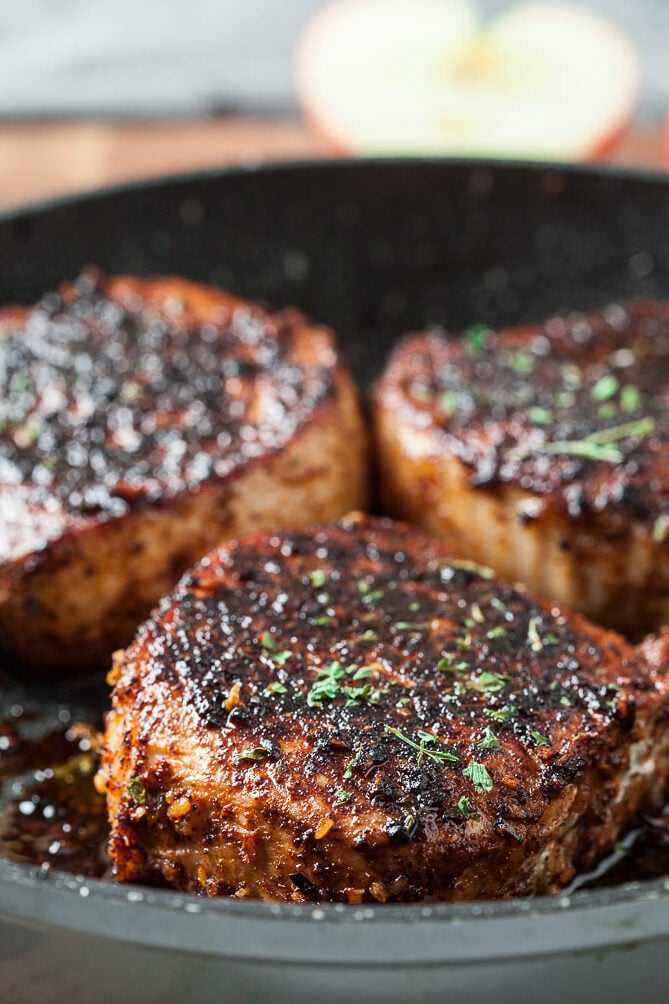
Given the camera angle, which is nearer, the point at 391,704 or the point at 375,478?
the point at 391,704

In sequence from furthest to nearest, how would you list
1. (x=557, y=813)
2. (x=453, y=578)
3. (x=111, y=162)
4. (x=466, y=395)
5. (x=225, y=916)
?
(x=111, y=162)
(x=466, y=395)
(x=453, y=578)
(x=557, y=813)
(x=225, y=916)

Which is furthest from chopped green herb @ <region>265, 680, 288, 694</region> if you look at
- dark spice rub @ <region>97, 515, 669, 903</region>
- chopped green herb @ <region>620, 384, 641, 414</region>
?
chopped green herb @ <region>620, 384, 641, 414</region>

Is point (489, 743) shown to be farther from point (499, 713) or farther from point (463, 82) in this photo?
point (463, 82)

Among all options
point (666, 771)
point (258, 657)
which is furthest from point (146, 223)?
point (666, 771)

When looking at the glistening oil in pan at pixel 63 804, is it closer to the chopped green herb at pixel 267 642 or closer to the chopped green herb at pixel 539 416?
the chopped green herb at pixel 267 642

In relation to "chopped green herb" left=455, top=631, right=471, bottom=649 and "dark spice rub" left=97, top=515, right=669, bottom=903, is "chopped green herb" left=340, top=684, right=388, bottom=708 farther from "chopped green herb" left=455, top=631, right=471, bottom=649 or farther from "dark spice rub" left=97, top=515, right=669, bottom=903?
"chopped green herb" left=455, top=631, right=471, bottom=649

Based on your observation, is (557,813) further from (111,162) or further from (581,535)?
(111,162)

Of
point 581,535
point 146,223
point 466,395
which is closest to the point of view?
point 581,535
